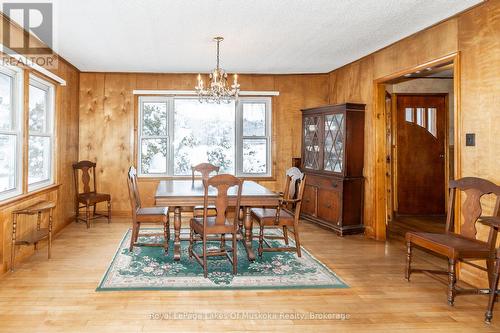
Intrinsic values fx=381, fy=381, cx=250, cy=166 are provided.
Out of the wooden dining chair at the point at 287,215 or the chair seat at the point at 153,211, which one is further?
the chair seat at the point at 153,211

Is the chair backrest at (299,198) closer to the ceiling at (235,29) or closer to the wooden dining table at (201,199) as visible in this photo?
the wooden dining table at (201,199)

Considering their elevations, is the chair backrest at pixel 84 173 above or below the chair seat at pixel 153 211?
above

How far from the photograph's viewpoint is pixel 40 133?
4.89 m

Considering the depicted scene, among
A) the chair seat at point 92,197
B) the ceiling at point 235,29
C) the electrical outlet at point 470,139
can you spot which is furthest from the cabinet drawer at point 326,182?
the chair seat at point 92,197

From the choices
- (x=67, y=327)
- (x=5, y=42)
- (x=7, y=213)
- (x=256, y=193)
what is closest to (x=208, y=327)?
(x=67, y=327)

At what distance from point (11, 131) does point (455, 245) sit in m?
4.32

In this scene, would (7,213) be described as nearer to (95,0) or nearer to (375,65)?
(95,0)

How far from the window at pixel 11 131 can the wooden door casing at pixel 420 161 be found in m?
5.79

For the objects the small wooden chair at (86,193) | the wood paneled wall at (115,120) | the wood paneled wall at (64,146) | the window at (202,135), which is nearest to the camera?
the wood paneled wall at (64,146)

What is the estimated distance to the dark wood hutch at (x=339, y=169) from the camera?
5332 millimetres

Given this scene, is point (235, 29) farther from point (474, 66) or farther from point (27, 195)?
point (27, 195)

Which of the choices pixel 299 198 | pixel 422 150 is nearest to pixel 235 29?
pixel 299 198

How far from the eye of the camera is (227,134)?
6.71 meters

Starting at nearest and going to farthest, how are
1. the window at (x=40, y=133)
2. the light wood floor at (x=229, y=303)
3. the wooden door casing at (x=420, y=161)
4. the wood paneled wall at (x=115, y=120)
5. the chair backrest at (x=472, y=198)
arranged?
the light wood floor at (x=229, y=303) → the chair backrest at (x=472, y=198) → the window at (x=40, y=133) → the wood paneled wall at (x=115, y=120) → the wooden door casing at (x=420, y=161)
